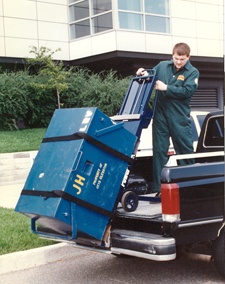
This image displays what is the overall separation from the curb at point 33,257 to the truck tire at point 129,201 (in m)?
1.49

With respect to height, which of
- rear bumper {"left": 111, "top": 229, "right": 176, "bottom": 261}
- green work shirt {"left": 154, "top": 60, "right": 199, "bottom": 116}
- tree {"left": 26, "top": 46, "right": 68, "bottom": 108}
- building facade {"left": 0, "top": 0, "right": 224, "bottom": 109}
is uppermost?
building facade {"left": 0, "top": 0, "right": 224, "bottom": 109}

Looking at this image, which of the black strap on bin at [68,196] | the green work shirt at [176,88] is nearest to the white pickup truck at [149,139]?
the green work shirt at [176,88]

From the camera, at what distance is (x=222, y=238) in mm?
4863

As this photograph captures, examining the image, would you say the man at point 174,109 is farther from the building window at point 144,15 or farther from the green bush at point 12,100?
the building window at point 144,15

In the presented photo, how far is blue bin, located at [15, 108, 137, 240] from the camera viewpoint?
4578 millimetres

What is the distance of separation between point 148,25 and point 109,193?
18083mm

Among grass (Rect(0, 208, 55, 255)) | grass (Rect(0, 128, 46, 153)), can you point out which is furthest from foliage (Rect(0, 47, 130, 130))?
grass (Rect(0, 208, 55, 255))

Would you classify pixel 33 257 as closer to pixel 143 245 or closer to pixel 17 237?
Answer: pixel 17 237

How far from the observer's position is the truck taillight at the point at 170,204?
4.54 metres

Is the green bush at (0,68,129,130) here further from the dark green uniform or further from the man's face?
the man's face

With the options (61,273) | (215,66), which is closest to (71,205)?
(61,273)

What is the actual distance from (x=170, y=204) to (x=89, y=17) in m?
18.4

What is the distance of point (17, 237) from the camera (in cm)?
656

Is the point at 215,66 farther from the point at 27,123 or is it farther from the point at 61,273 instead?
the point at 61,273
